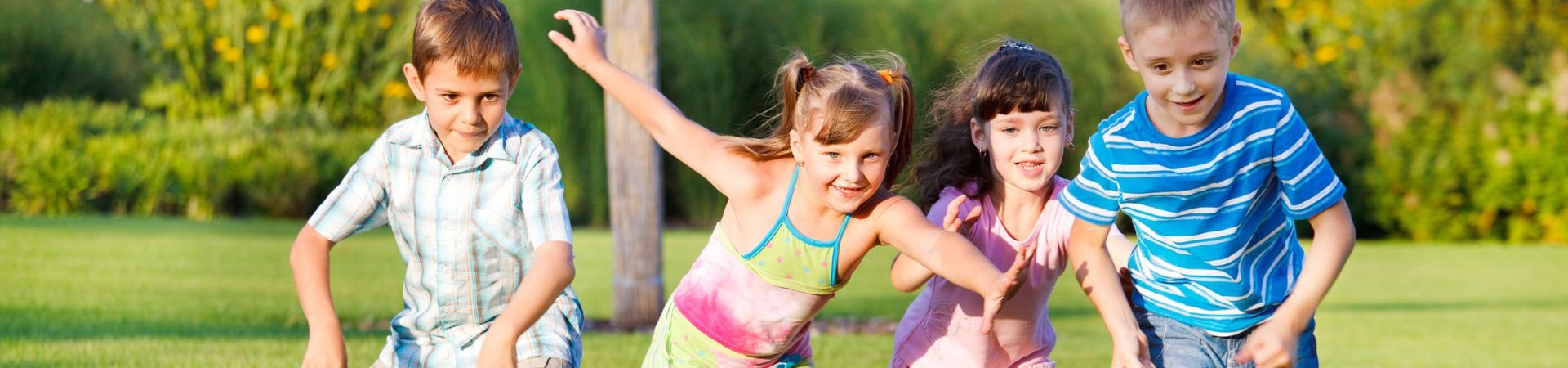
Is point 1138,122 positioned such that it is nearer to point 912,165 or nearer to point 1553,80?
point 912,165

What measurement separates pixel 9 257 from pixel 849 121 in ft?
26.9

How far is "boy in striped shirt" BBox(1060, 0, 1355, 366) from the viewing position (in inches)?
123

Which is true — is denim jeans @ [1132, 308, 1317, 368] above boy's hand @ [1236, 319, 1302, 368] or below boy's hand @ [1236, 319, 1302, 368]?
below

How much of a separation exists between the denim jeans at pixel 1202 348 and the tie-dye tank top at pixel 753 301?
0.85 metres

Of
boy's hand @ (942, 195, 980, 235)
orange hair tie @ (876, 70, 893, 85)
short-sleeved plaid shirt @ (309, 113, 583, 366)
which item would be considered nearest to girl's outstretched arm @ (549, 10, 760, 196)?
short-sleeved plaid shirt @ (309, 113, 583, 366)

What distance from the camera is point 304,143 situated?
1459 centimetres

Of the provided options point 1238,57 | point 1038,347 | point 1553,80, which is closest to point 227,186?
point 1238,57

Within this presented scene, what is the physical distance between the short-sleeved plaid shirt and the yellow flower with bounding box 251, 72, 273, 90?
14.3 metres

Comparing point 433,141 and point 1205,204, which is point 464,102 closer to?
point 433,141

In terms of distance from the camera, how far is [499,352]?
3143mm

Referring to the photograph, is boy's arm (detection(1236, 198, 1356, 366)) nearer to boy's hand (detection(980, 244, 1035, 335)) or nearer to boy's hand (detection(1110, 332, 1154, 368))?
boy's hand (detection(1110, 332, 1154, 368))

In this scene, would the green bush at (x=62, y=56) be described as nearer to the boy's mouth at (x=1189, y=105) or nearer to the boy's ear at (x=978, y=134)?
the boy's ear at (x=978, y=134)

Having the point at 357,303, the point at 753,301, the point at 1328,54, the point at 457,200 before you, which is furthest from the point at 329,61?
the point at 753,301

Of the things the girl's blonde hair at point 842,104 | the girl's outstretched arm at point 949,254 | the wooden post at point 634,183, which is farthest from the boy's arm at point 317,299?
the wooden post at point 634,183
